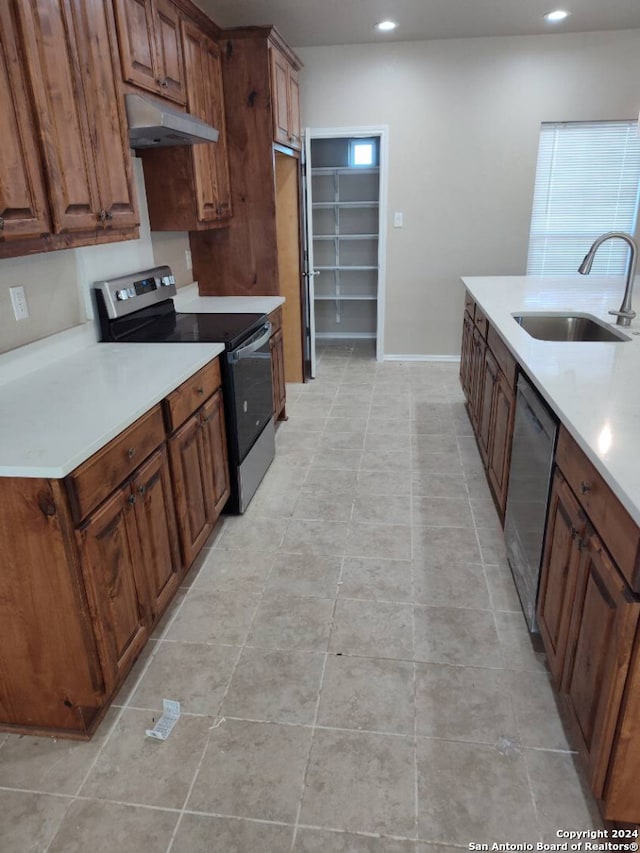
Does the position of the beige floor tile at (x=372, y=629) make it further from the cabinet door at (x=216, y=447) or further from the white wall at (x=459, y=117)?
the white wall at (x=459, y=117)

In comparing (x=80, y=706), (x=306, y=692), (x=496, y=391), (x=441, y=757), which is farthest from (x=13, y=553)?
(x=496, y=391)

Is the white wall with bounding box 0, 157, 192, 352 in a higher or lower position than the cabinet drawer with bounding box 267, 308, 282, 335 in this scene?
higher

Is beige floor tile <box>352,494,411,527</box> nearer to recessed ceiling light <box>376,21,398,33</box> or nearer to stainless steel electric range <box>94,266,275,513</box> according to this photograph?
stainless steel electric range <box>94,266,275,513</box>

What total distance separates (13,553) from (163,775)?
74cm

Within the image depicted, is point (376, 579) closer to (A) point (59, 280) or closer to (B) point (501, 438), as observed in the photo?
(B) point (501, 438)

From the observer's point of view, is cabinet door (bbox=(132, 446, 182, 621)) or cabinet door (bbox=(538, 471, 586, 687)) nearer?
cabinet door (bbox=(538, 471, 586, 687))

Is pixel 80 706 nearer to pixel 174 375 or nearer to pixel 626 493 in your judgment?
pixel 174 375

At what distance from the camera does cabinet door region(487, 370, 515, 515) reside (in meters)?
2.58

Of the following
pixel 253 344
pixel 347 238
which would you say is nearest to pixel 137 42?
pixel 253 344

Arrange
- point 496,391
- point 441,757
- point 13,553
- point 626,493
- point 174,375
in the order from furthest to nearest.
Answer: point 496,391 → point 174,375 → point 441,757 → point 13,553 → point 626,493

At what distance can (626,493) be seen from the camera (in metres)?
1.24

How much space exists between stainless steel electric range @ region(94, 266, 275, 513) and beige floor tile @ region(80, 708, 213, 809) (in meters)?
1.28

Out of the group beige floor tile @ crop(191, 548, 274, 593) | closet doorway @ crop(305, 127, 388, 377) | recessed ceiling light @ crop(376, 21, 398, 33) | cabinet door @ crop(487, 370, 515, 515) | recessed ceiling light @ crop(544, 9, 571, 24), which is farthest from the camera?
closet doorway @ crop(305, 127, 388, 377)

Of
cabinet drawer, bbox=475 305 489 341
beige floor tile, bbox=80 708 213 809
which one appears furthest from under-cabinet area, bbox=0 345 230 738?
cabinet drawer, bbox=475 305 489 341
